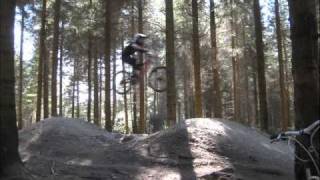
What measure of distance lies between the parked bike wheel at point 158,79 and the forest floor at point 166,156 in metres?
3.77

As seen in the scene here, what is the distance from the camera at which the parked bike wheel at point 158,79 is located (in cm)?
1545

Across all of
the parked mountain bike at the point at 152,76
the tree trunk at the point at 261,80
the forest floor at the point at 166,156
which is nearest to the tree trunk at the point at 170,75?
the parked mountain bike at the point at 152,76

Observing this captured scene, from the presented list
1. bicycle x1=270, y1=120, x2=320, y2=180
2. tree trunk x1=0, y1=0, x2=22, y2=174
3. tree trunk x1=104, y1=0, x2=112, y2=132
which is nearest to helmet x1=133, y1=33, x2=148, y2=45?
tree trunk x1=104, y1=0, x2=112, y2=132

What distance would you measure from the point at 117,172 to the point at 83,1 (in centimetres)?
1720

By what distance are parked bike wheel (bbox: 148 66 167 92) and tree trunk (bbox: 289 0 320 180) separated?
9.40 m

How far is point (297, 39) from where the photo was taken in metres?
6.10

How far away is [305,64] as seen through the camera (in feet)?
19.7

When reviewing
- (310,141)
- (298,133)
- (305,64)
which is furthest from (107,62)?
(310,141)

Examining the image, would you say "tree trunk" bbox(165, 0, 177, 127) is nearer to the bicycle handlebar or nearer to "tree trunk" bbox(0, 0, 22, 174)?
"tree trunk" bbox(0, 0, 22, 174)

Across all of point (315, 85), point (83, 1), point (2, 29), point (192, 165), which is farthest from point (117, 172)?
point (83, 1)

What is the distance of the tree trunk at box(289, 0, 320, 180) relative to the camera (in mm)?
5910

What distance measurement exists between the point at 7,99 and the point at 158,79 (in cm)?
843

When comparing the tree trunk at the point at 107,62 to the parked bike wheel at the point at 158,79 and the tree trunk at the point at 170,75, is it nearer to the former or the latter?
the parked bike wheel at the point at 158,79

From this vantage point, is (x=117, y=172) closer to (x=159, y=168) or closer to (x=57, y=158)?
(x=159, y=168)
